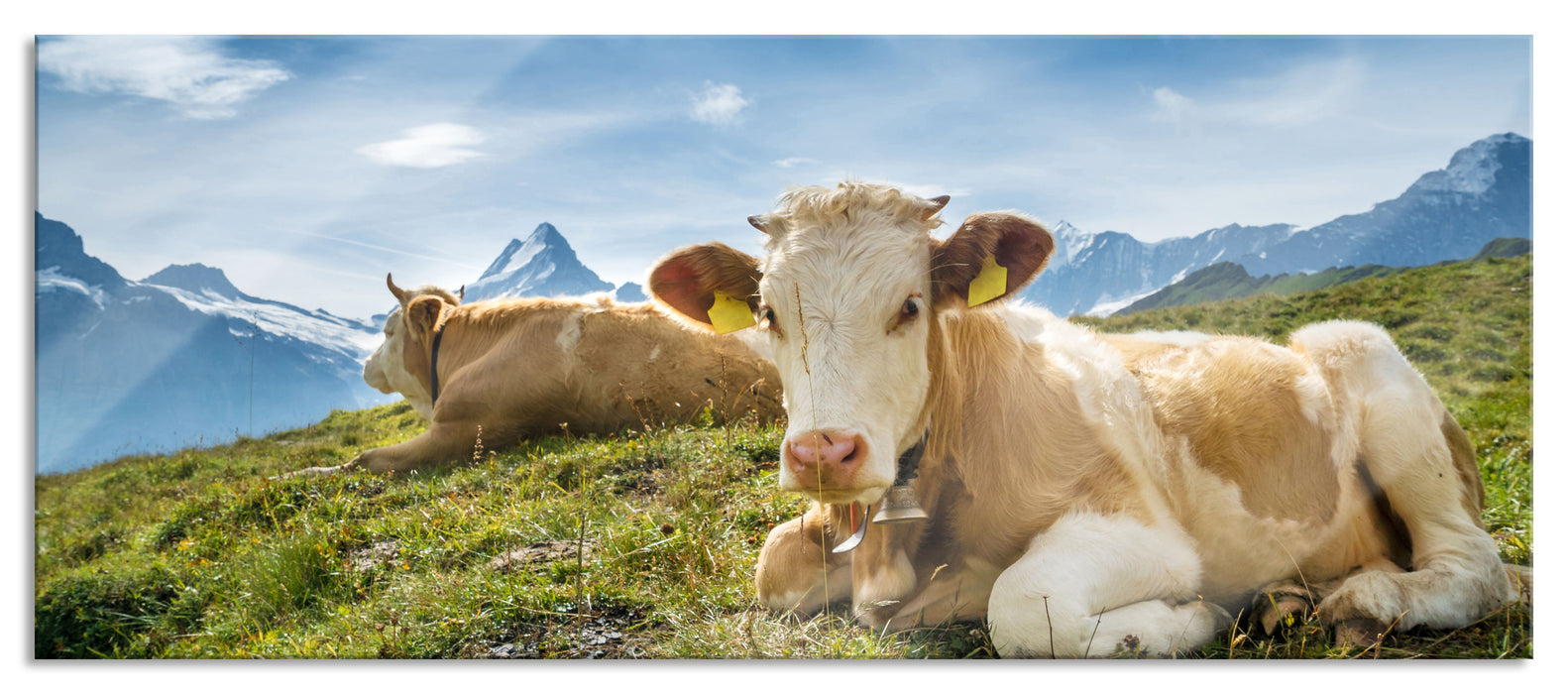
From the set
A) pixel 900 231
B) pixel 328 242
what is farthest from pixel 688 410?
pixel 900 231

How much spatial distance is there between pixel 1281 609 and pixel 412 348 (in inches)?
257

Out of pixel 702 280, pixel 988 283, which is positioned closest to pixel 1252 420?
pixel 988 283

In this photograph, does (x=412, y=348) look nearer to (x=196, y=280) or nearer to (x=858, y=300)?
(x=196, y=280)

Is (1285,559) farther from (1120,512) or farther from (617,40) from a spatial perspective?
(617,40)

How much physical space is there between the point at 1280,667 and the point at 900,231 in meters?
1.84

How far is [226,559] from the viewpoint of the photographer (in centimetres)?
423

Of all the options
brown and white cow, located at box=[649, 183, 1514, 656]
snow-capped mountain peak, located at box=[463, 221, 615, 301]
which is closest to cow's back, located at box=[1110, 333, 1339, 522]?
brown and white cow, located at box=[649, 183, 1514, 656]

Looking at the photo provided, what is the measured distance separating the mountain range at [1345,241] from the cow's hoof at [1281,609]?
4.26 ft

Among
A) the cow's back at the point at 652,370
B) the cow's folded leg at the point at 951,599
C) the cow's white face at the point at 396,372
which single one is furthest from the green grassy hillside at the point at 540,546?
the cow's white face at the point at 396,372

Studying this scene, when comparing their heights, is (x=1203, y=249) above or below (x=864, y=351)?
above

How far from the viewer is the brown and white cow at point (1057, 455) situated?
2.71 m

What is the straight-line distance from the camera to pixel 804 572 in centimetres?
321

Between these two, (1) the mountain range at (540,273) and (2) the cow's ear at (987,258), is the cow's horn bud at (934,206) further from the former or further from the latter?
(1) the mountain range at (540,273)
